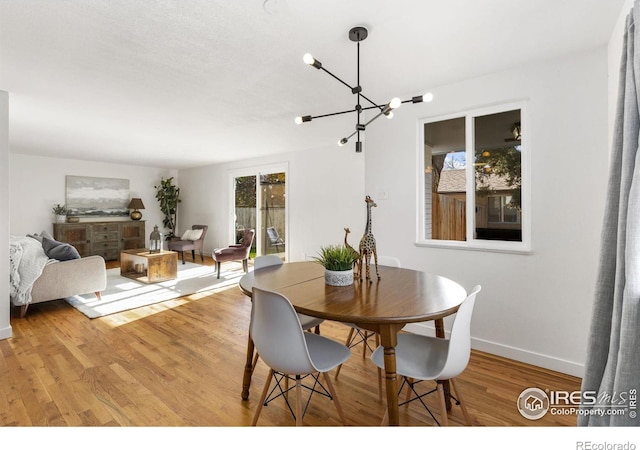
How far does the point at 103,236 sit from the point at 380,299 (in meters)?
7.21

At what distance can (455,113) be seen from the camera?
277 cm

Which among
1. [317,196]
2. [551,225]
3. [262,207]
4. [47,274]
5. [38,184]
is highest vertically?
[38,184]

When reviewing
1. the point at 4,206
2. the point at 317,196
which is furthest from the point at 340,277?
the point at 317,196

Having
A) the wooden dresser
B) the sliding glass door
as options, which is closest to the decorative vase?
the sliding glass door

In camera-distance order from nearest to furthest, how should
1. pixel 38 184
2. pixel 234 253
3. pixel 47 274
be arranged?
pixel 47 274 → pixel 234 253 → pixel 38 184

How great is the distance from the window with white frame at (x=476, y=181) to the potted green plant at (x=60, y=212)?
286 inches

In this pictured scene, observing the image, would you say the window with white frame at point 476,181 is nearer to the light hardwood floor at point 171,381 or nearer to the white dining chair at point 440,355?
the light hardwood floor at point 171,381

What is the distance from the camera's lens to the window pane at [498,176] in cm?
257

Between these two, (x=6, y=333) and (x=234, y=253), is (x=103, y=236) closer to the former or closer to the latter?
(x=234, y=253)

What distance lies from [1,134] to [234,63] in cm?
229

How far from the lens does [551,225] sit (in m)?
2.35

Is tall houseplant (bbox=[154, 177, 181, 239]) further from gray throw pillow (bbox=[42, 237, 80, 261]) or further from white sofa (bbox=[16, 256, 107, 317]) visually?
white sofa (bbox=[16, 256, 107, 317])

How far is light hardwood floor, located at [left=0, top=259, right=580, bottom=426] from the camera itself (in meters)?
1.80
